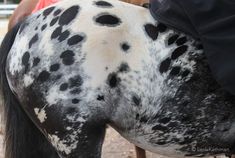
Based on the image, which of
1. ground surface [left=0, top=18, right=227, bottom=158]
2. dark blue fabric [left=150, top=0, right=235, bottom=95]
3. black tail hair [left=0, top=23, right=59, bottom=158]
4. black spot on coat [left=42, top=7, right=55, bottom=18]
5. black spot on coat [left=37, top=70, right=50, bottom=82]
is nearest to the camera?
dark blue fabric [left=150, top=0, right=235, bottom=95]

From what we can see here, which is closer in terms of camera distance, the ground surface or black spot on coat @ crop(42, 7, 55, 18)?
black spot on coat @ crop(42, 7, 55, 18)

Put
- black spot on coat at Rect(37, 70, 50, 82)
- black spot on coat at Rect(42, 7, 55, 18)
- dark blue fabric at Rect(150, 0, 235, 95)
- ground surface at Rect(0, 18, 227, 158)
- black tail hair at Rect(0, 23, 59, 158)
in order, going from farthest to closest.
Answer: ground surface at Rect(0, 18, 227, 158), black tail hair at Rect(0, 23, 59, 158), black spot on coat at Rect(42, 7, 55, 18), black spot on coat at Rect(37, 70, 50, 82), dark blue fabric at Rect(150, 0, 235, 95)

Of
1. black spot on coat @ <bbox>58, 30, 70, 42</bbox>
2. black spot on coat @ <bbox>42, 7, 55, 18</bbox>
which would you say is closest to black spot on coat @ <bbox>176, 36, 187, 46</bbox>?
black spot on coat @ <bbox>58, 30, 70, 42</bbox>

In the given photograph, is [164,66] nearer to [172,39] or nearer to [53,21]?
[172,39]

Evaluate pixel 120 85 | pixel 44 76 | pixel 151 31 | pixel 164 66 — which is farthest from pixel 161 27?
pixel 44 76

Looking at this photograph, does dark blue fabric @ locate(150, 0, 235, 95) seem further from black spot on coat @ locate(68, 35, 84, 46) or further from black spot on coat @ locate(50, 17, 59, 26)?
black spot on coat @ locate(50, 17, 59, 26)

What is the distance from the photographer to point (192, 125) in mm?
1922

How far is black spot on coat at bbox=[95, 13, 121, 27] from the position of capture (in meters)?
1.93

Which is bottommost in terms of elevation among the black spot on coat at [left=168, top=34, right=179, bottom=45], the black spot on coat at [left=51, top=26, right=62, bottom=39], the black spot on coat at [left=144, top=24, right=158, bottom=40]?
the black spot on coat at [left=168, top=34, right=179, bottom=45]

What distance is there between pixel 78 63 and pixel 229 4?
2.11 feet

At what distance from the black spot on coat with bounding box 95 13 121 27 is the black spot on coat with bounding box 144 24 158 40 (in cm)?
12

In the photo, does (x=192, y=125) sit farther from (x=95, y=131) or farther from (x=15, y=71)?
(x=15, y=71)

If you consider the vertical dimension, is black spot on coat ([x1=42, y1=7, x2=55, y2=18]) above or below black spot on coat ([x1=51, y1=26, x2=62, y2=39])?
above

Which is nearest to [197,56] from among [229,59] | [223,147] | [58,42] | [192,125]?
[229,59]
